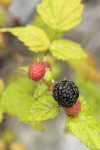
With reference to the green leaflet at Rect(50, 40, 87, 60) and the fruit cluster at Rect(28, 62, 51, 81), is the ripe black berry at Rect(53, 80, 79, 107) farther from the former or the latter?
the green leaflet at Rect(50, 40, 87, 60)

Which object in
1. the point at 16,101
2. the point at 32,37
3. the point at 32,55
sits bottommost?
the point at 32,55

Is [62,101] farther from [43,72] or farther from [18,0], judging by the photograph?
[18,0]

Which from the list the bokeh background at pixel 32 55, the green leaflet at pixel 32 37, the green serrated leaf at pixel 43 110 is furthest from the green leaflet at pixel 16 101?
the bokeh background at pixel 32 55

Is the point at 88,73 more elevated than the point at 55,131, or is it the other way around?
the point at 88,73

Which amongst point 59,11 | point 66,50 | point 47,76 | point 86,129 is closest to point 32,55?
point 59,11

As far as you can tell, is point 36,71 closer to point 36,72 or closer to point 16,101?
point 36,72

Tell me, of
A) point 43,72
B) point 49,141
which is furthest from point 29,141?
point 43,72

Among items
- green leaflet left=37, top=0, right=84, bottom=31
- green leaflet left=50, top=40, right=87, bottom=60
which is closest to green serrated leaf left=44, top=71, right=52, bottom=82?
green leaflet left=50, top=40, right=87, bottom=60
